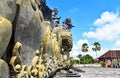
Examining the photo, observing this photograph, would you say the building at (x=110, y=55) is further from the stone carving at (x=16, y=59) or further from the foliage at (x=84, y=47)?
the stone carving at (x=16, y=59)

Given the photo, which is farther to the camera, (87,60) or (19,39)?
(87,60)

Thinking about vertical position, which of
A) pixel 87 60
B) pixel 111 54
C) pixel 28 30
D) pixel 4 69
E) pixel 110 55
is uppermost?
pixel 111 54

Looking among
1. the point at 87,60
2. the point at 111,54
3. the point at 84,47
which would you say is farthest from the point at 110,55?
the point at 87,60

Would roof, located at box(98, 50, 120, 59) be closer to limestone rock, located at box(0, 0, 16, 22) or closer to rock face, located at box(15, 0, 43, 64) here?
rock face, located at box(15, 0, 43, 64)

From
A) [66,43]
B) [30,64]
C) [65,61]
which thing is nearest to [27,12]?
[30,64]

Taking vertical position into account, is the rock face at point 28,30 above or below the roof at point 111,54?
below

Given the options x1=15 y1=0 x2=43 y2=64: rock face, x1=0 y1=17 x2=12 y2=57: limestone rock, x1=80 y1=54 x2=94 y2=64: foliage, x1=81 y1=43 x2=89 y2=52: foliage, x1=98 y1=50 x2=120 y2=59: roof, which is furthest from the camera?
x1=81 y1=43 x2=89 y2=52: foliage

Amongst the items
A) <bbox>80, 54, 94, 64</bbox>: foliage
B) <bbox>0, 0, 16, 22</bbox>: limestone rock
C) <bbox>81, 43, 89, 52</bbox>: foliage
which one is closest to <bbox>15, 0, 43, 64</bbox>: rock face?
<bbox>0, 0, 16, 22</bbox>: limestone rock

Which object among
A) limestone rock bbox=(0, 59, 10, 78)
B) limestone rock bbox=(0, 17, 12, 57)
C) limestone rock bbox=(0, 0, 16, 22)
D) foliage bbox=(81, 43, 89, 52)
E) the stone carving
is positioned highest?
foliage bbox=(81, 43, 89, 52)

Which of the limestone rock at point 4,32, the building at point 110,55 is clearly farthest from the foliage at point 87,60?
the limestone rock at point 4,32

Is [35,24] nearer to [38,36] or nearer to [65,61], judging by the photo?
[38,36]

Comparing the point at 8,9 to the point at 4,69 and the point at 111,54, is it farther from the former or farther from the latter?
the point at 111,54

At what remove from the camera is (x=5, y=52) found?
267 centimetres

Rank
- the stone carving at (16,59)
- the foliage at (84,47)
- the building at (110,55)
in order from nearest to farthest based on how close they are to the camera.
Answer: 1. the stone carving at (16,59)
2. the building at (110,55)
3. the foliage at (84,47)
